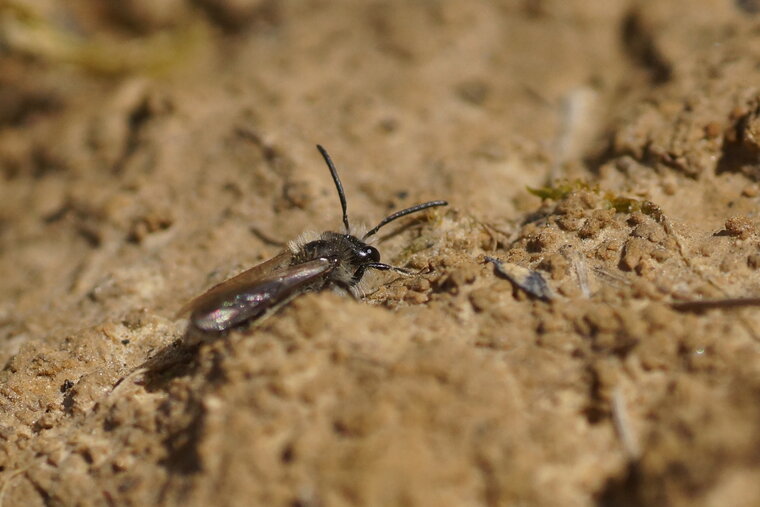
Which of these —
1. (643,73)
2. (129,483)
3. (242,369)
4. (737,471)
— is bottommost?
(129,483)

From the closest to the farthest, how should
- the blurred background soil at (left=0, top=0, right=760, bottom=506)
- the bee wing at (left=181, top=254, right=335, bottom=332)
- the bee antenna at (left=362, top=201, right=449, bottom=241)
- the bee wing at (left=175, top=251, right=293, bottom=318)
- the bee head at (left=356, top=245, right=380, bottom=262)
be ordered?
the blurred background soil at (left=0, top=0, right=760, bottom=506)
the bee wing at (left=181, top=254, right=335, bottom=332)
the bee wing at (left=175, top=251, right=293, bottom=318)
the bee head at (left=356, top=245, right=380, bottom=262)
the bee antenna at (left=362, top=201, right=449, bottom=241)

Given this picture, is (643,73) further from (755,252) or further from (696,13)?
(755,252)

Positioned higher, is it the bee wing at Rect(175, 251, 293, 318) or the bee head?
the bee head

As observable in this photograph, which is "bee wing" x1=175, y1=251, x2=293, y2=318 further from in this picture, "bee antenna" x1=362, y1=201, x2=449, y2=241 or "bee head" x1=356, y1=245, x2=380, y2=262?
"bee antenna" x1=362, y1=201, x2=449, y2=241

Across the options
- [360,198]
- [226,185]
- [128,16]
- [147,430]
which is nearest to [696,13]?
[360,198]

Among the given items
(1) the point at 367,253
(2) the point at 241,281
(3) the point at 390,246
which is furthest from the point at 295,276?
(3) the point at 390,246

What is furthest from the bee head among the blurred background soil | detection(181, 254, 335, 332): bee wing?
detection(181, 254, 335, 332): bee wing
